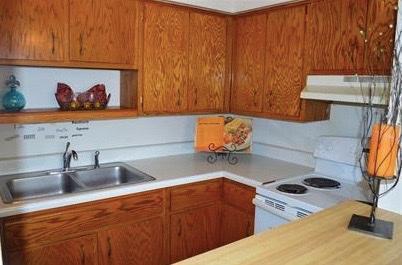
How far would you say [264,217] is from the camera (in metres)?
2.21

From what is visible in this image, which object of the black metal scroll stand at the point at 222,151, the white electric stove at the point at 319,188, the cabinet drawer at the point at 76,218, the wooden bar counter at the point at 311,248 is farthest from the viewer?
the black metal scroll stand at the point at 222,151

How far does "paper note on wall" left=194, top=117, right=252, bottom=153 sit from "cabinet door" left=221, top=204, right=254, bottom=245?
537mm

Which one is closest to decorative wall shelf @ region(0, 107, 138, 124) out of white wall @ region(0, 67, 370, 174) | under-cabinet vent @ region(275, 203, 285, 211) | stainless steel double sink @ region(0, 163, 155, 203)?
white wall @ region(0, 67, 370, 174)

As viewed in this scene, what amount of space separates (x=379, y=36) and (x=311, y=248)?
1.37 m

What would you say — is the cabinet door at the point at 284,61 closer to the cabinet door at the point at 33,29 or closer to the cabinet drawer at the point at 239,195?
the cabinet drawer at the point at 239,195

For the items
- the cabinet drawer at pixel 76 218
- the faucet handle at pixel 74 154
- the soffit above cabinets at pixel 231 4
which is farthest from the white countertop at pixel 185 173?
the soffit above cabinets at pixel 231 4

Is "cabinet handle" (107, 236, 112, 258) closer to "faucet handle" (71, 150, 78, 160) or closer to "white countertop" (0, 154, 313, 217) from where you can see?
"white countertop" (0, 154, 313, 217)

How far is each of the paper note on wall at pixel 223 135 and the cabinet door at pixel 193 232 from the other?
537mm

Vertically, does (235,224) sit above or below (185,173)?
below

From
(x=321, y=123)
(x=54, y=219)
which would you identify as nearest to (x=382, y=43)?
(x=321, y=123)

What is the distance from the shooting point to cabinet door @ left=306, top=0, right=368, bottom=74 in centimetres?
204

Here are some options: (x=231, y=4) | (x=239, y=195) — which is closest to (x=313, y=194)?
(x=239, y=195)

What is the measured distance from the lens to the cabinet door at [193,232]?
2.42 metres

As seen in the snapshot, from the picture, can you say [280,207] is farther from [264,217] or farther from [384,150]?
[384,150]
